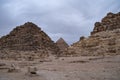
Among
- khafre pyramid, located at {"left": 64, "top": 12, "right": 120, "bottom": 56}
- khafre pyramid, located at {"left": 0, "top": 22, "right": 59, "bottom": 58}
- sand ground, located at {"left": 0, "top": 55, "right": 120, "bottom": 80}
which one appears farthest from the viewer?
khafre pyramid, located at {"left": 0, "top": 22, "right": 59, "bottom": 58}

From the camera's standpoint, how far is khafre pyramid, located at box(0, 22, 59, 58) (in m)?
81.1

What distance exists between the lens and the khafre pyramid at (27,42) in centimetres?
8106

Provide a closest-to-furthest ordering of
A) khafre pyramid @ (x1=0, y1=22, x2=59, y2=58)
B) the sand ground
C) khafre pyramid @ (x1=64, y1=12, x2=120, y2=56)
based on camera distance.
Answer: the sand ground
khafre pyramid @ (x1=64, y1=12, x2=120, y2=56)
khafre pyramid @ (x1=0, y1=22, x2=59, y2=58)

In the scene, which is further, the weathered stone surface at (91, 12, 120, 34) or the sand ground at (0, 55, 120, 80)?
the weathered stone surface at (91, 12, 120, 34)

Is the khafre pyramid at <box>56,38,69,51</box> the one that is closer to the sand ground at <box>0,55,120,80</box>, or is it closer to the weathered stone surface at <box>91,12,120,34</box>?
the weathered stone surface at <box>91,12,120,34</box>

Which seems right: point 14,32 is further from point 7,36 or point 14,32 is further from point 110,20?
point 110,20

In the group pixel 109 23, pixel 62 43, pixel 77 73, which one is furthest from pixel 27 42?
pixel 77 73

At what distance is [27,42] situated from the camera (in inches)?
3388

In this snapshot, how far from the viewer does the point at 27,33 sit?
3408 inches

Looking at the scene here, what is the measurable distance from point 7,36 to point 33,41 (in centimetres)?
847

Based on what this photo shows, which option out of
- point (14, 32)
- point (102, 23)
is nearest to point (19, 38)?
point (14, 32)

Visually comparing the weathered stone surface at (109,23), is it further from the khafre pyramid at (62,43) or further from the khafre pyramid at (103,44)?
the khafre pyramid at (62,43)

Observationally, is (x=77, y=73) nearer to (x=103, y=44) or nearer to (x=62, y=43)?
(x=103, y=44)

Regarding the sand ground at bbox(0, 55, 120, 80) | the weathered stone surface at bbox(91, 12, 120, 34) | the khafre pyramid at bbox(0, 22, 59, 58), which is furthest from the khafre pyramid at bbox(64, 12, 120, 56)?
the khafre pyramid at bbox(0, 22, 59, 58)
